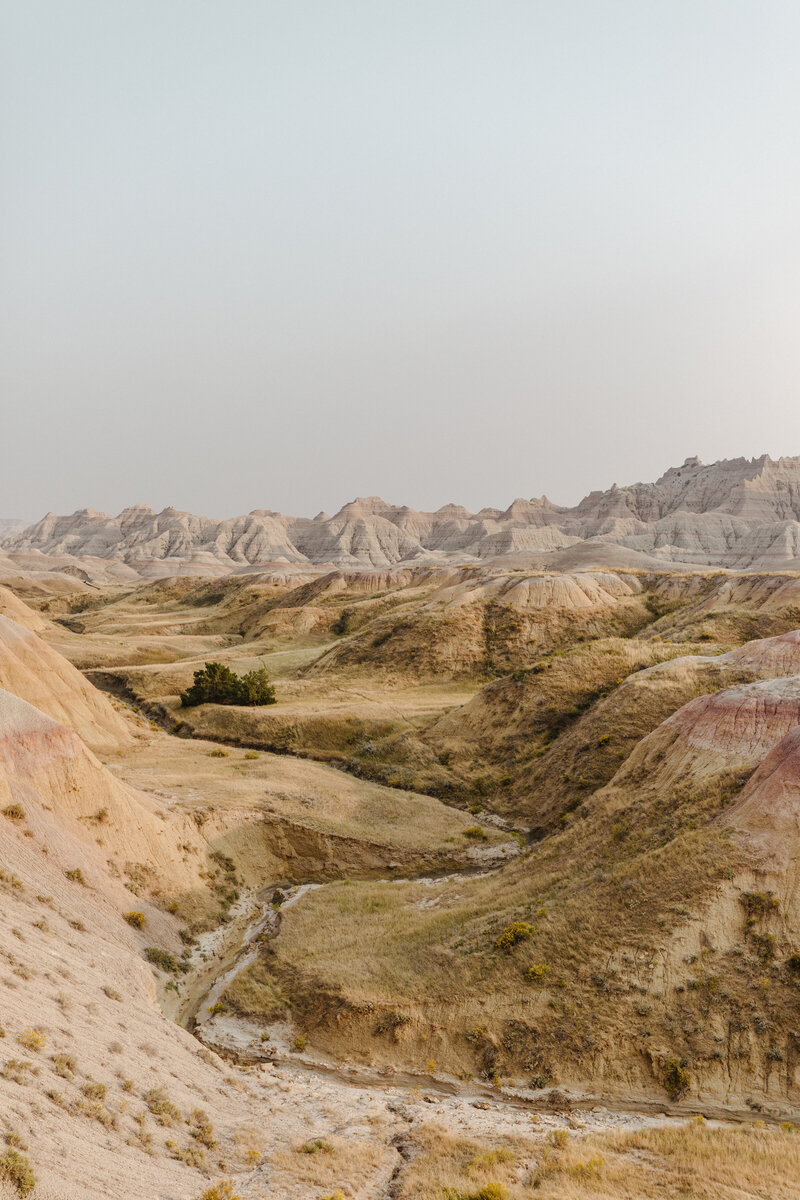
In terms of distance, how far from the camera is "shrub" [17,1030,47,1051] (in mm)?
10027

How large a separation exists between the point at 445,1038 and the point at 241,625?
80890mm

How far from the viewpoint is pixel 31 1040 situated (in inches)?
399

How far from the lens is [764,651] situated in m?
30.8

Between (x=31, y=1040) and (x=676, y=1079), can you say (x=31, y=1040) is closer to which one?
(x=31, y=1040)

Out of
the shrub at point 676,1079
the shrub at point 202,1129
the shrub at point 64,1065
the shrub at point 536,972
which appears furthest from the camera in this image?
the shrub at point 536,972

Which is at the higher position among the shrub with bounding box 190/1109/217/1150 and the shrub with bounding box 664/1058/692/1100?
the shrub with bounding box 190/1109/217/1150

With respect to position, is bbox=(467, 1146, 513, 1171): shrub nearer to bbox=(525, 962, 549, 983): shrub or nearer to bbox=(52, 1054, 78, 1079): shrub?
bbox=(525, 962, 549, 983): shrub

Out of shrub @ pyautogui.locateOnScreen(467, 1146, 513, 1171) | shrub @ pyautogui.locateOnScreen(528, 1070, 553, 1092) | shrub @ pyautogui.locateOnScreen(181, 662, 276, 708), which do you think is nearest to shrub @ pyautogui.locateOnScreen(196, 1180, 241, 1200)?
shrub @ pyautogui.locateOnScreen(467, 1146, 513, 1171)

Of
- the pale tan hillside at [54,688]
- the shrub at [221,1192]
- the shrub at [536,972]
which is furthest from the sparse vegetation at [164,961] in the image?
the pale tan hillside at [54,688]

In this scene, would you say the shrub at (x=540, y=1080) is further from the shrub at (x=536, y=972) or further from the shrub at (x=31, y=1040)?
the shrub at (x=31, y=1040)

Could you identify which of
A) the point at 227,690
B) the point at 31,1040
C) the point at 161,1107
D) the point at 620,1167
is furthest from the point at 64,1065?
the point at 227,690

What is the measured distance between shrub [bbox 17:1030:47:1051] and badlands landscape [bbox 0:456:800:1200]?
0.58ft

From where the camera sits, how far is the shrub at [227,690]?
46.2 meters

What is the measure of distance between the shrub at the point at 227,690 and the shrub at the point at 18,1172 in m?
39.0
